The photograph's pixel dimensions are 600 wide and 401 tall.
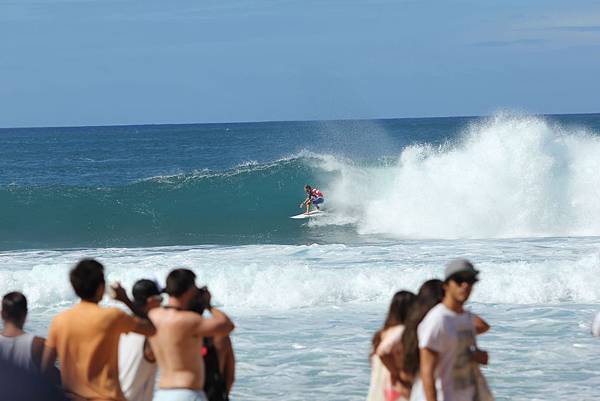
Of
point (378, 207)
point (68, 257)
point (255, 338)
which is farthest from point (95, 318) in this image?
point (378, 207)

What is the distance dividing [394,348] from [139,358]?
50.2 inches

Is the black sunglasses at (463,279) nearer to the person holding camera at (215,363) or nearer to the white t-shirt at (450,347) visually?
the white t-shirt at (450,347)

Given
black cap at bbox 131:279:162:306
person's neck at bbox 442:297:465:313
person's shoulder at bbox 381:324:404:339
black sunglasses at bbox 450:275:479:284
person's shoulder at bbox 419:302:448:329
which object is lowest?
person's shoulder at bbox 381:324:404:339

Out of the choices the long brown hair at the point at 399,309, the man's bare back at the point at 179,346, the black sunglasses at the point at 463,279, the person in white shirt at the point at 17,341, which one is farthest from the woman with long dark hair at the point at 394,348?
the person in white shirt at the point at 17,341

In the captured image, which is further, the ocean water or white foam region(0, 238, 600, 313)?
white foam region(0, 238, 600, 313)

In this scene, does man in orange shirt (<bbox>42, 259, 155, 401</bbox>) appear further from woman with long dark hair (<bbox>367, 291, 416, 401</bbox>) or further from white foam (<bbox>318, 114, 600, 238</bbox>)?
white foam (<bbox>318, 114, 600, 238</bbox>)

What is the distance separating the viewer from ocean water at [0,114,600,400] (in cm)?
954

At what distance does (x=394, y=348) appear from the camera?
4.70 meters

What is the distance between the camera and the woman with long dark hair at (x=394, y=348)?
4.71 metres

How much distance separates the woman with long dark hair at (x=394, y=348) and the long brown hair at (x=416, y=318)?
0.10 ft

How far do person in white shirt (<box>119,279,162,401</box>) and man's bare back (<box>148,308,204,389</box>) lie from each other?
Result: 0.80ft

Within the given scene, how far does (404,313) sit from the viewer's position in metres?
4.75

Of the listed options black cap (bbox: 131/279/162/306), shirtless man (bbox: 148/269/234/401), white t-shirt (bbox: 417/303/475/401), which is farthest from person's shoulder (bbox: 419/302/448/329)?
black cap (bbox: 131/279/162/306)

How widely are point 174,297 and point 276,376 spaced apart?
429 centimetres
